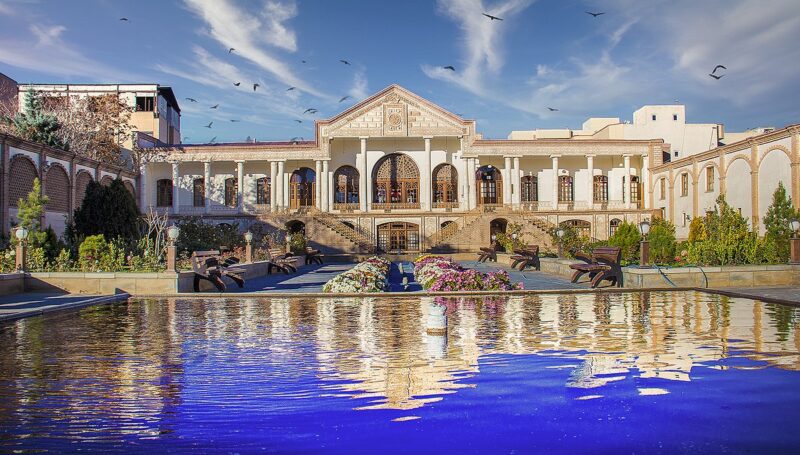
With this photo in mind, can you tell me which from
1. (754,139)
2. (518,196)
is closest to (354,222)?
(518,196)

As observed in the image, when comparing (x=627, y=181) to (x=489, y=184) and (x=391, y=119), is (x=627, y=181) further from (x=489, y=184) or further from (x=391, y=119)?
Answer: (x=391, y=119)

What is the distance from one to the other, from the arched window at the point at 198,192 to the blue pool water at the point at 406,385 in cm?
3403

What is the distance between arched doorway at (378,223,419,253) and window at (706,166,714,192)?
16.9 m

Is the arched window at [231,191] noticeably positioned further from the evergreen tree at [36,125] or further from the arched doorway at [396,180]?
the evergreen tree at [36,125]

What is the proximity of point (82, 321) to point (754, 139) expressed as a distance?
3064 cm

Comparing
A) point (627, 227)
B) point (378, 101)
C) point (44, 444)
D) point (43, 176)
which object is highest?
point (378, 101)

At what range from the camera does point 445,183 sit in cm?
4269

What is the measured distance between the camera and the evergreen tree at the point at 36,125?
31141mm

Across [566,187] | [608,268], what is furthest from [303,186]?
[608,268]

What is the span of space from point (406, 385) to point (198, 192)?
131ft

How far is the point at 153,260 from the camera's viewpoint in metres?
16.5

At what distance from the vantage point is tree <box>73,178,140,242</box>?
758 inches

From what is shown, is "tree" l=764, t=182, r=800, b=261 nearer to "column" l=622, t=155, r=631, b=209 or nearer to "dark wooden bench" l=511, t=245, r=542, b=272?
"dark wooden bench" l=511, t=245, r=542, b=272

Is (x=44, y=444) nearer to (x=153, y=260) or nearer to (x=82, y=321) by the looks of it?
(x=82, y=321)
